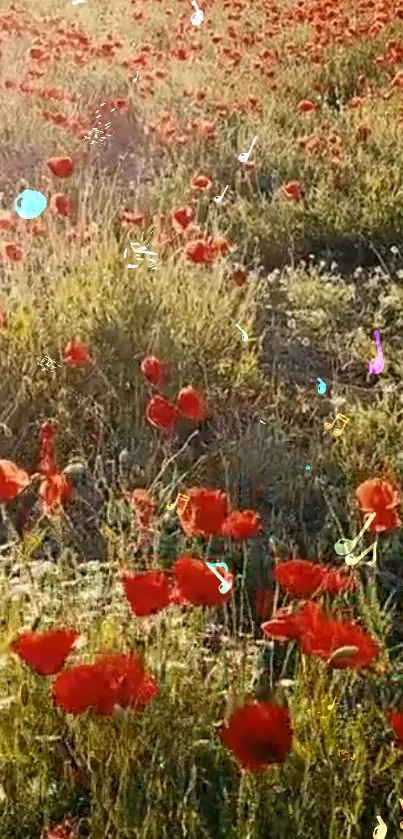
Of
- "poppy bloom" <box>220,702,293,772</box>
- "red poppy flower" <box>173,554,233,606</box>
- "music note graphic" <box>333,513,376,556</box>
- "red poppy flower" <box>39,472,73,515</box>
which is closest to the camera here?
"poppy bloom" <box>220,702,293,772</box>

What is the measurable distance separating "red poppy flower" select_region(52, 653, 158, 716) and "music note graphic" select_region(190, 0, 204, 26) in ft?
6.47

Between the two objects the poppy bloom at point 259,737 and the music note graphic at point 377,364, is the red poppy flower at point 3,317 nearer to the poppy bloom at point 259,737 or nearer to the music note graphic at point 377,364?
the music note graphic at point 377,364

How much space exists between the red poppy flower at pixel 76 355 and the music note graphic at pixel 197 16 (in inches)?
46.3

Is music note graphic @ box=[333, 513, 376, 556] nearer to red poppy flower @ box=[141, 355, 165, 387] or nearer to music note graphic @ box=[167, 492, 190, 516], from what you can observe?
music note graphic @ box=[167, 492, 190, 516]

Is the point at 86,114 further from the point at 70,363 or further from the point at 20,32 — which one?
the point at 70,363

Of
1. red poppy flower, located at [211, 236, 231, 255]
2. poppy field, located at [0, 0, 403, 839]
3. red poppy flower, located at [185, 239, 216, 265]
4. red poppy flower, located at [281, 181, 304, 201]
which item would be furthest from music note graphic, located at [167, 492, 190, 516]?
red poppy flower, located at [281, 181, 304, 201]

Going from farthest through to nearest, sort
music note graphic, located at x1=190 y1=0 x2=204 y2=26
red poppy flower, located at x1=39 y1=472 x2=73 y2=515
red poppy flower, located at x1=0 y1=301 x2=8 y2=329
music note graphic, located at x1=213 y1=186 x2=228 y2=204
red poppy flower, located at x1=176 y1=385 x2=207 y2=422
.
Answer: music note graphic, located at x1=190 y1=0 x2=204 y2=26
music note graphic, located at x1=213 y1=186 x2=228 y2=204
red poppy flower, located at x1=0 y1=301 x2=8 y2=329
red poppy flower, located at x1=176 y1=385 x2=207 y2=422
red poppy flower, located at x1=39 y1=472 x2=73 y2=515

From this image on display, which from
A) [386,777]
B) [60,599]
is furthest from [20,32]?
[386,777]

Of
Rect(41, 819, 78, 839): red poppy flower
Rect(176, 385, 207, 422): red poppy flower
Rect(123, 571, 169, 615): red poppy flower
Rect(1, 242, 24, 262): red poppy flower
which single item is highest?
Rect(1, 242, 24, 262): red poppy flower

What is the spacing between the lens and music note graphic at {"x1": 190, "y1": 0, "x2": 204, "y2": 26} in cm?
268

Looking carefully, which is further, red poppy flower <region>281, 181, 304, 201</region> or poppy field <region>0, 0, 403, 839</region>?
red poppy flower <region>281, 181, 304, 201</region>

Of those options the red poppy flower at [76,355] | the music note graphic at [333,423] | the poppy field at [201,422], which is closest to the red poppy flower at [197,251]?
the poppy field at [201,422]

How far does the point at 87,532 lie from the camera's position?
1.59m

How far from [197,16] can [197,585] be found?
76.6 inches
